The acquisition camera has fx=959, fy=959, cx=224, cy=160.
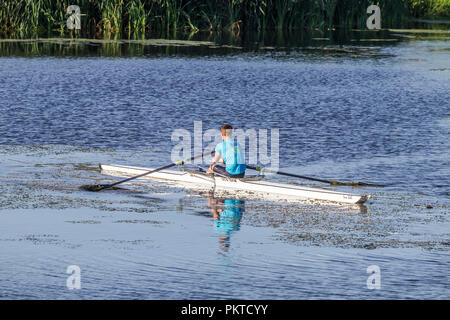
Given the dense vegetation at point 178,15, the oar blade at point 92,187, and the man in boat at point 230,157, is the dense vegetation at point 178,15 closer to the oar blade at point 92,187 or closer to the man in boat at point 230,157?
the oar blade at point 92,187

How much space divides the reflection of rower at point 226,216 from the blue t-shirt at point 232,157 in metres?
1.03

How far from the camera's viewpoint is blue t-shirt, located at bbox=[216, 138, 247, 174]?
19.4m

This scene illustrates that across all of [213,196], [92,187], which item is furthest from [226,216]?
[92,187]

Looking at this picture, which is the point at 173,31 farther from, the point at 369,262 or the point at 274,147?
the point at 369,262

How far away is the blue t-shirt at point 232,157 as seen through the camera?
19.4 meters

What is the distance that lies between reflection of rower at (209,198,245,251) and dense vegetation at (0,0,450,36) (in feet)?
104

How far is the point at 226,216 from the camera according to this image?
17.1 m

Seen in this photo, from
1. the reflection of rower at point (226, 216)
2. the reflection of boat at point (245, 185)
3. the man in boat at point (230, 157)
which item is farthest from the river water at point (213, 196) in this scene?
the man in boat at point (230, 157)

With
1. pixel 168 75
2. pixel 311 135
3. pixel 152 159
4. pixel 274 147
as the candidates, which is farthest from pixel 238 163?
pixel 168 75

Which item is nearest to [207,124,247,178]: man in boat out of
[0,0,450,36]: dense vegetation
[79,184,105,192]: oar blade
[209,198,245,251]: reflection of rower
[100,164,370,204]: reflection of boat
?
[100,164,370,204]: reflection of boat

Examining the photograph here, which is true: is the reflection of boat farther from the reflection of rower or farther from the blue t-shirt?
the reflection of rower

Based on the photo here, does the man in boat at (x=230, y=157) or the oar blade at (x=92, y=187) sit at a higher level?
the man in boat at (x=230, y=157)

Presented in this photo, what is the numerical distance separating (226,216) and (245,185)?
2.28 metres

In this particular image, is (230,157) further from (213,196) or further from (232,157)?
(213,196)
